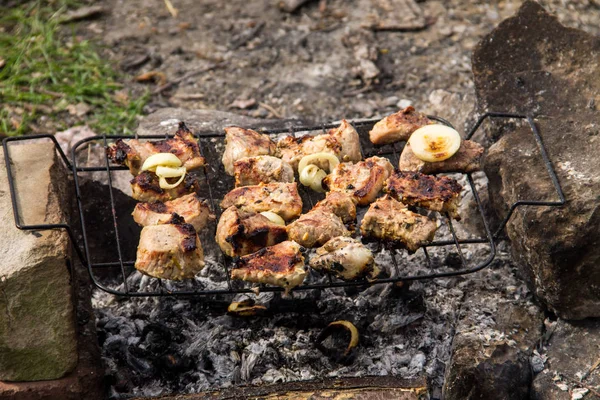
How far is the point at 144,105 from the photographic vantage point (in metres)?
6.28

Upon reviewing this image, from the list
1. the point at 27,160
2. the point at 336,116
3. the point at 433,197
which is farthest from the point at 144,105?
the point at 433,197

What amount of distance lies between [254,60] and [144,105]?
4.06 ft

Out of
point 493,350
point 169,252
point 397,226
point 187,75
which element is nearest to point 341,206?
point 397,226

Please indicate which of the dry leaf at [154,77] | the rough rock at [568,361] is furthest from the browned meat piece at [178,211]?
the dry leaf at [154,77]

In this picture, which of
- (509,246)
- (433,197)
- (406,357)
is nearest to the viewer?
(433,197)

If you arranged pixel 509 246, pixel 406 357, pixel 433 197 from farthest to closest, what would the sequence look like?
pixel 509 246 < pixel 406 357 < pixel 433 197

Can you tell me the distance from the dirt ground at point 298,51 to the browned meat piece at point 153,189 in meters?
2.45

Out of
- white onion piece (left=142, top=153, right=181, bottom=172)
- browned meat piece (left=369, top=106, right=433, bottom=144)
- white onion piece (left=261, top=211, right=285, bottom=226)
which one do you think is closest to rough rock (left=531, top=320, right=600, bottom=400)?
browned meat piece (left=369, top=106, right=433, bottom=144)

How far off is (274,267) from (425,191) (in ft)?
3.23

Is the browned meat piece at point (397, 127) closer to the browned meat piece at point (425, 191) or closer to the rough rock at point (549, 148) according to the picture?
the browned meat piece at point (425, 191)

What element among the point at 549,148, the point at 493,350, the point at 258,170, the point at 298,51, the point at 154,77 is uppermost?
the point at 258,170

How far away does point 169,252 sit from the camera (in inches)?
132

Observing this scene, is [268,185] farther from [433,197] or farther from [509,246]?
[509,246]

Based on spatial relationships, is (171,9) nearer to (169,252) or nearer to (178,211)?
(178,211)
